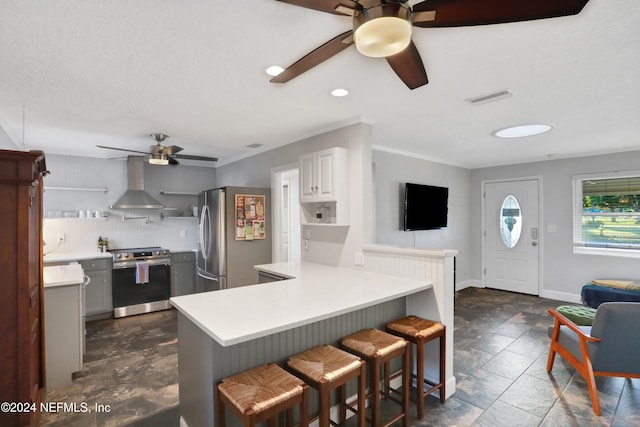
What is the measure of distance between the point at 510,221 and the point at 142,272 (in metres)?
6.03

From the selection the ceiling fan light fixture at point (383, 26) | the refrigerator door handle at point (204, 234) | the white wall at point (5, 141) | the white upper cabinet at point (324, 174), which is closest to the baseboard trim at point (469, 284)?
the white upper cabinet at point (324, 174)

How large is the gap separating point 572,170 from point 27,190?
654 centimetres

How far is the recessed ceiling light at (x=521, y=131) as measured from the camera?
134 inches

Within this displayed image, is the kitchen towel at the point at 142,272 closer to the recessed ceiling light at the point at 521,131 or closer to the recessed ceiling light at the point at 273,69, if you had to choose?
the recessed ceiling light at the point at 273,69

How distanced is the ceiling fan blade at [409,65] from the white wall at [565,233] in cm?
472

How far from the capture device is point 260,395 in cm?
148

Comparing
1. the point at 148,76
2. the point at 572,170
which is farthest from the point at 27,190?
the point at 572,170

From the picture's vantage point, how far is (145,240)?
5.27 meters

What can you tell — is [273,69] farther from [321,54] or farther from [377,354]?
[377,354]

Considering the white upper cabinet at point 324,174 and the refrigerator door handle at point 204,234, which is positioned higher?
the white upper cabinet at point 324,174

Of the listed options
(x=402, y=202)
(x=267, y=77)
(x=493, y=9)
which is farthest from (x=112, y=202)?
(x=493, y=9)

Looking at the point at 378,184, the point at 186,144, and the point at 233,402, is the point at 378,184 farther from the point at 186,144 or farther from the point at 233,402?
the point at 233,402

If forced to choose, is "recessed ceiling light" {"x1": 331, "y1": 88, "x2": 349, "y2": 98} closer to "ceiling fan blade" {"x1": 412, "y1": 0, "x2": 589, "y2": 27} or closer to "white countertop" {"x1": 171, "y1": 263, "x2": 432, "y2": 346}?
"ceiling fan blade" {"x1": 412, "y1": 0, "x2": 589, "y2": 27}

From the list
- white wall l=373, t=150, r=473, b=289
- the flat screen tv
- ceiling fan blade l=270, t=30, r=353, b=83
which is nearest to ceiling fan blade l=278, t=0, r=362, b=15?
ceiling fan blade l=270, t=30, r=353, b=83
